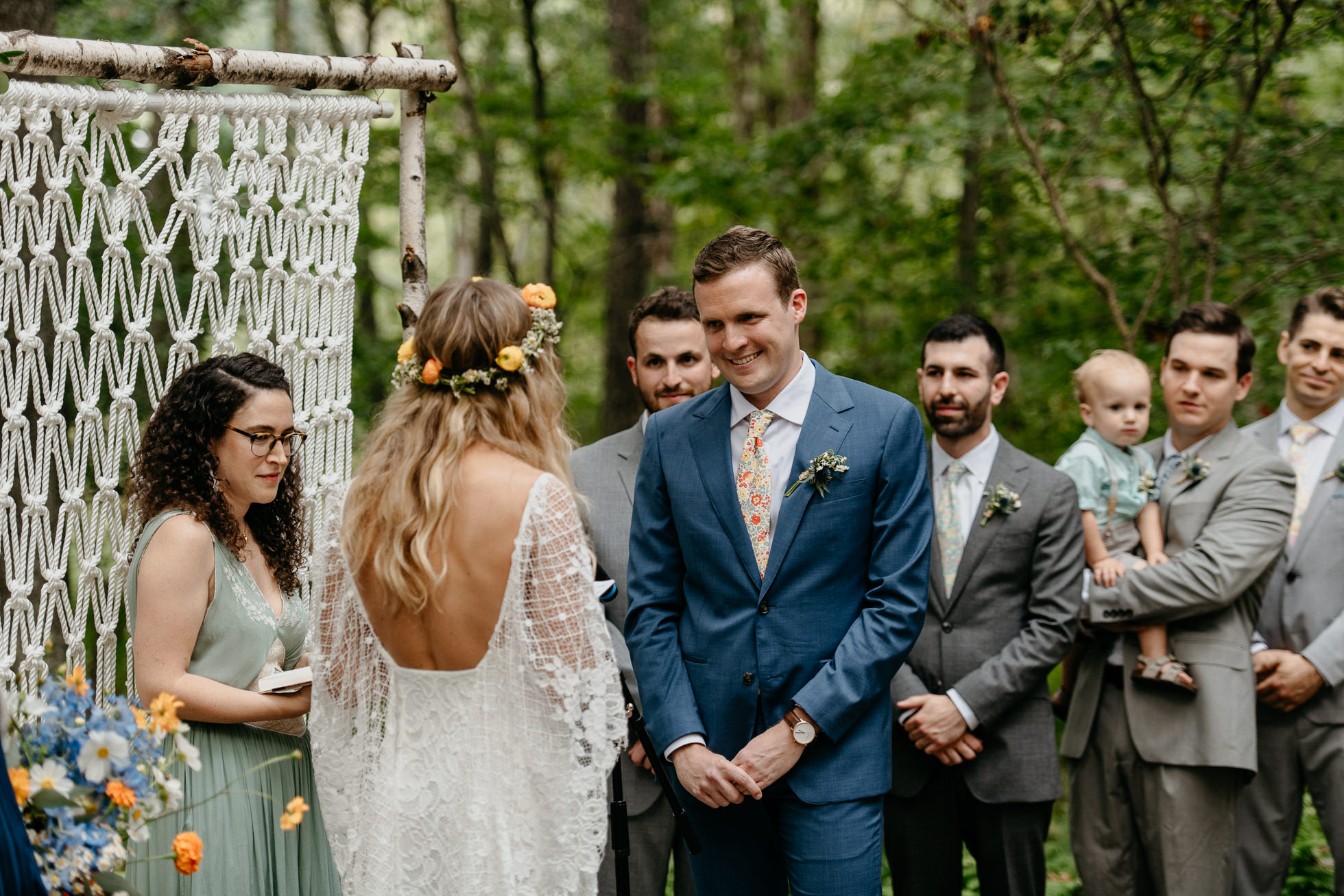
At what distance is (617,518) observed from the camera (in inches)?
127

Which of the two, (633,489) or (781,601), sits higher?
(633,489)

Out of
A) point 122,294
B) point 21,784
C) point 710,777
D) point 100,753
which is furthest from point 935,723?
point 122,294

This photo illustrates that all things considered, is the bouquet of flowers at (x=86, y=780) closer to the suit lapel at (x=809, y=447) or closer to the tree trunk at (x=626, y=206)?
the suit lapel at (x=809, y=447)

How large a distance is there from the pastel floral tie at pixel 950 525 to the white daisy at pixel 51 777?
7.74 feet

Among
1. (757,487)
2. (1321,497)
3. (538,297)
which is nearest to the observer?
(538,297)

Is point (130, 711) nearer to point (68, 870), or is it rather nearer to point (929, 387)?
point (68, 870)

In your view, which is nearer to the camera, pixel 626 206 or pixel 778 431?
pixel 778 431

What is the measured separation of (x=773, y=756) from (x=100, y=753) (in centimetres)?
142

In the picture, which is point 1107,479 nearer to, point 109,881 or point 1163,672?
point 1163,672

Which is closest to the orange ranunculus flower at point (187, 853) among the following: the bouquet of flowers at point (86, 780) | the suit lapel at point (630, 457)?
the bouquet of flowers at point (86, 780)

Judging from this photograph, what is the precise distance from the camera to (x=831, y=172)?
11438mm

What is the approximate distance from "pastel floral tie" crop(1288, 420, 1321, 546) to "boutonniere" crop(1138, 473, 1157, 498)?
0.42 m

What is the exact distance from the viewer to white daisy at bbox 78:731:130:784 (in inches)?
66.2

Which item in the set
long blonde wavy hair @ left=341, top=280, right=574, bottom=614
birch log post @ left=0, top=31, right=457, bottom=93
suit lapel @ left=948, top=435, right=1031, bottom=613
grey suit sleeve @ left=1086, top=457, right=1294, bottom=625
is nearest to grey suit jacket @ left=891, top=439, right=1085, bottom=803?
suit lapel @ left=948, top=435, right=1031, bottom=613
